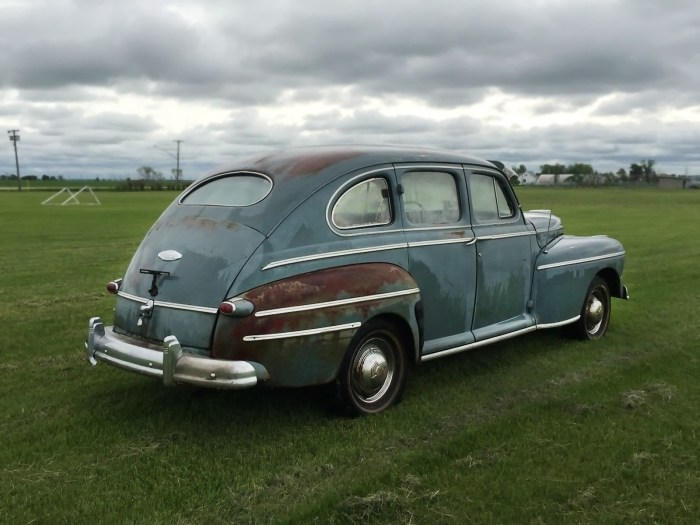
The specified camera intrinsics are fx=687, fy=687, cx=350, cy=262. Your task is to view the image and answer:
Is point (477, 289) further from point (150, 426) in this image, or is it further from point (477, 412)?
point (150, 426)

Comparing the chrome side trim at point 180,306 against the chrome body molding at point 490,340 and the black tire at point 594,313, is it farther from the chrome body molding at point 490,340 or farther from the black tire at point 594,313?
the black tire at point 594,313

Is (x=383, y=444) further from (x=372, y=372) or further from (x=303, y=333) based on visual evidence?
(x=303, y=333)

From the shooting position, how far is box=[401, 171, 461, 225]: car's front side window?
5247 millimetres

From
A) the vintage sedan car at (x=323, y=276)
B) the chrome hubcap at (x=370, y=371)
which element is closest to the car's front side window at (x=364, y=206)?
the vintage sedan car at (x=323, y=276)

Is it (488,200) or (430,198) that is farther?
(488,200)

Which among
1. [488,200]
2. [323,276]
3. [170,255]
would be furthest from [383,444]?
[488,200]

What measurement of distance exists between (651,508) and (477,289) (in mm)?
2352

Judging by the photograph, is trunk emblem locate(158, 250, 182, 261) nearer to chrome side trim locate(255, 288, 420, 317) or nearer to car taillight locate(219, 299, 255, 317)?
car taillight locate(219, 299, 255, 317)

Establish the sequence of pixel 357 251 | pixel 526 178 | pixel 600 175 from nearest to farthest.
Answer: pixel 357 251
pixel 526 178
pixel 600 175

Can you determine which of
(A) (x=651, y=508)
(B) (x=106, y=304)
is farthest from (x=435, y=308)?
(B) (x=106, y=304)

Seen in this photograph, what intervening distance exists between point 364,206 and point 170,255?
4.61 feet

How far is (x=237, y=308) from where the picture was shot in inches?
161

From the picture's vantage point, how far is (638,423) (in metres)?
4.66

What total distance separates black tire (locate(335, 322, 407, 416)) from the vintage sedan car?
0.04ft
